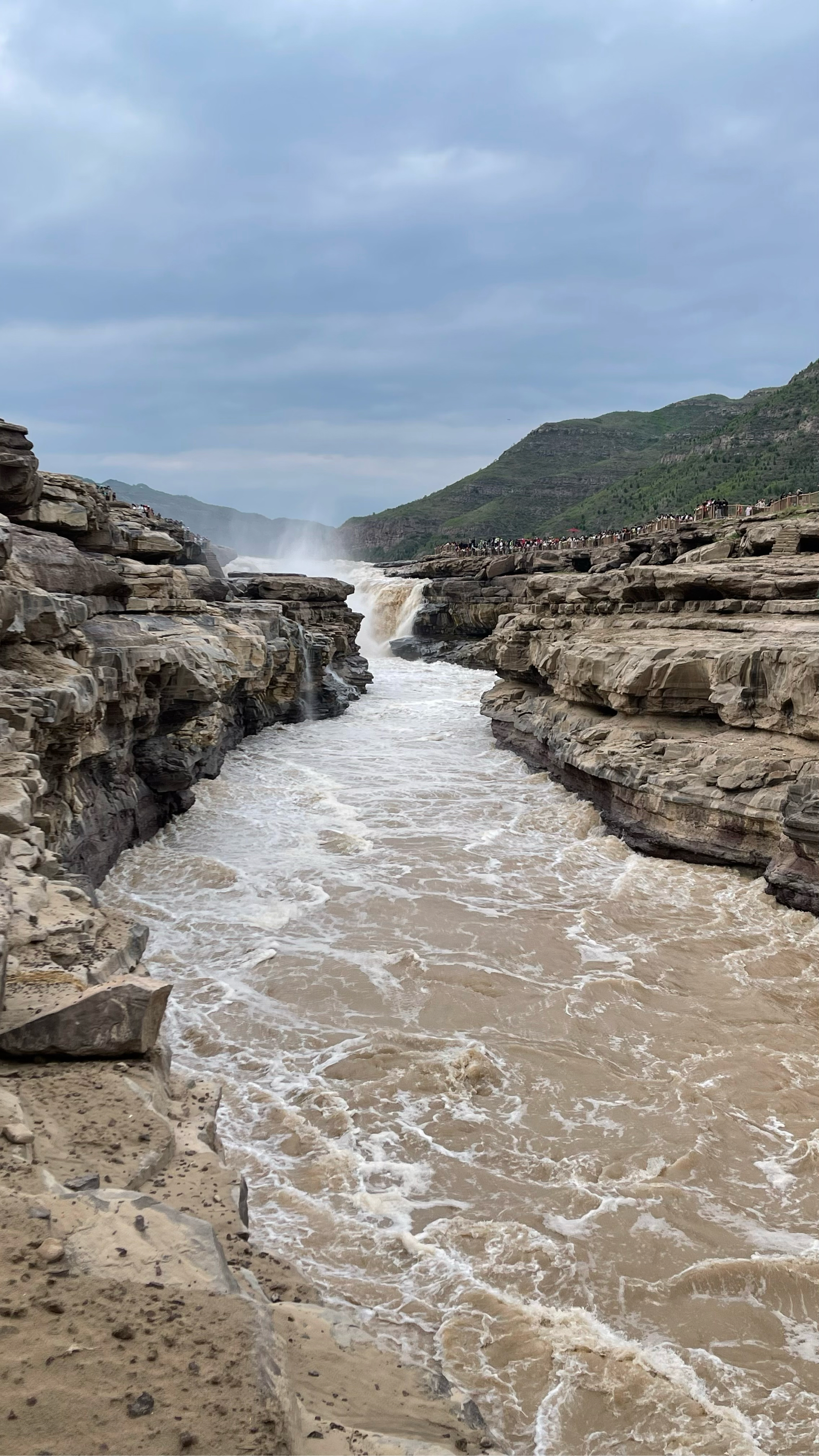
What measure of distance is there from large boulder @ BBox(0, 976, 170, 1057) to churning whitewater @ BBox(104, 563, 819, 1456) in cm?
172

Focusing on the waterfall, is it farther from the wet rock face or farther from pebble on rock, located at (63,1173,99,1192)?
pebble on rock, located at (63,1173,99,1192)

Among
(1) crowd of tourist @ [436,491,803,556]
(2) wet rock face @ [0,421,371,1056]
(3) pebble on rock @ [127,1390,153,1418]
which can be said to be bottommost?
(3) pebble on rock @ [127,1390,153,1418]

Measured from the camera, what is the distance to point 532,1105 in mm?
6387

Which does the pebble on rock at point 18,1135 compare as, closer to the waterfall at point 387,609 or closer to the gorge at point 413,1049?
the gorge at point 413,1049

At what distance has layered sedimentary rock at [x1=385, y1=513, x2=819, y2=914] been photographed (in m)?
10.8

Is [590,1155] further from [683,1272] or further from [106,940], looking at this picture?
[106,940]

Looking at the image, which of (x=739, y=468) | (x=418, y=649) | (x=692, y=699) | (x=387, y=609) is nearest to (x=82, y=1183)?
(x=692, y=699)

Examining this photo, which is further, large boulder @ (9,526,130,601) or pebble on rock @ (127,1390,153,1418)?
large boulder @ (9,526,130,601)

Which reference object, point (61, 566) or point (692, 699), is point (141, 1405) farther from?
point (692, 699)

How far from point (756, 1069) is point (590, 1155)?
6.33 feet

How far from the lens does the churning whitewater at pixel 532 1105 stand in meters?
4.23

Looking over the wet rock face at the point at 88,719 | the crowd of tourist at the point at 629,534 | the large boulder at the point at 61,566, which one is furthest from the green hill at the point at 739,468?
the large boulder at the point at 61,566

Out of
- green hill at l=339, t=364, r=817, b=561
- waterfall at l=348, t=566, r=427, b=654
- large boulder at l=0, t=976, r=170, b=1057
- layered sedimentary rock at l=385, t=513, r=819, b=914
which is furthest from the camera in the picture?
green hill at l=339, t=364, r=817, b=561

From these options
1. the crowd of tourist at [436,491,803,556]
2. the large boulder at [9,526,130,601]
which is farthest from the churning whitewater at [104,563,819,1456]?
the crowd of tourist at [436,491,803,556]
